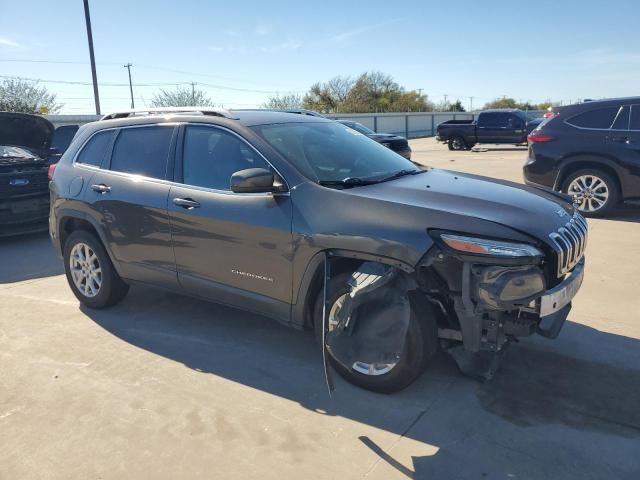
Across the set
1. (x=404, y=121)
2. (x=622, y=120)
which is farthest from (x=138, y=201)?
(x=404, y=121)

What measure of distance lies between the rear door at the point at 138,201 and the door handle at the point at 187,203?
158 millimetres

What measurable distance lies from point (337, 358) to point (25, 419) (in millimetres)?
1949

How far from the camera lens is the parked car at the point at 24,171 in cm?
787

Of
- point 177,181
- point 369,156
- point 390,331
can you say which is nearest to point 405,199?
point 390,331

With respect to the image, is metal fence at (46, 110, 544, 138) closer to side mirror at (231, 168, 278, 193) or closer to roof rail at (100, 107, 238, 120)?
roof rail at (100, 107, 238, 120)

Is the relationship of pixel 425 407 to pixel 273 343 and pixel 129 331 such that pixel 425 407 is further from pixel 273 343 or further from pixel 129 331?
pixel 129 331

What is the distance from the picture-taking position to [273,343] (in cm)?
427

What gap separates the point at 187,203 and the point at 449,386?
A: 2.31 metres

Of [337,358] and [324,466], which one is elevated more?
[337,358]

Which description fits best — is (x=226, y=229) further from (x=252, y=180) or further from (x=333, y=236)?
(x=333, y=236)

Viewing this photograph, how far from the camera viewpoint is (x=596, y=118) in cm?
836

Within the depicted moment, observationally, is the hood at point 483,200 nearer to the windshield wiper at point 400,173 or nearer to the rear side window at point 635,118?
the windshield wiper at point 400,173

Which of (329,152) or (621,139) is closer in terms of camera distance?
(329,152)

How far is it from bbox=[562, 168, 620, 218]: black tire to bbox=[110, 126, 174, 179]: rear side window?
261 inches
